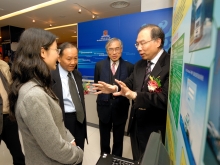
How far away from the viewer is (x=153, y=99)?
45.3 inches

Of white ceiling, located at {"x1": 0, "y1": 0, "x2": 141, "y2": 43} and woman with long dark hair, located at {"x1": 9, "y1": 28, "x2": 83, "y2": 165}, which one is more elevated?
white ceiling, located at {"x1": 0, "y1": 0, "x2": 141, "y2": 43}

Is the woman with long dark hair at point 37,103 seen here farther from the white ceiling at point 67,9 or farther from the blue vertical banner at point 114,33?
the white ceiling at point 67,9

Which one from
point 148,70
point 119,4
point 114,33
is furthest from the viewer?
point 119,4

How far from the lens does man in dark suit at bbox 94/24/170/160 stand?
116cm

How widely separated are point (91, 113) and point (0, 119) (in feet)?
6.70

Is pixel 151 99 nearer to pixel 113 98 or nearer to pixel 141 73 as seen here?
pixel 141 73

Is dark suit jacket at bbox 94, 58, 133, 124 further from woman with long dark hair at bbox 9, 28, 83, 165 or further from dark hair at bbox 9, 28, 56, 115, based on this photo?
dark hair at bbox 9, 28, 56, 115

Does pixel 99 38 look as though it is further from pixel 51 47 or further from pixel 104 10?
pixel 51 47

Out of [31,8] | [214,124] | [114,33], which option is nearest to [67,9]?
[31,8]

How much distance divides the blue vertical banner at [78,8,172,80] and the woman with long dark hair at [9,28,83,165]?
1.83 metres

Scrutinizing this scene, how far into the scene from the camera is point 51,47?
960 millimetres

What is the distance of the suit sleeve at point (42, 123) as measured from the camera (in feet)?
2.54

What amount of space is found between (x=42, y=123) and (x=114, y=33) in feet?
7.65

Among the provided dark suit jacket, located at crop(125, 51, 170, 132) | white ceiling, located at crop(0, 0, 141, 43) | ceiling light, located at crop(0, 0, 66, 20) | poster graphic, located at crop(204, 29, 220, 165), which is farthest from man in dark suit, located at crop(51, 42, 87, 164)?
ceiling light, located at crop(0, 0, 66, 20)
